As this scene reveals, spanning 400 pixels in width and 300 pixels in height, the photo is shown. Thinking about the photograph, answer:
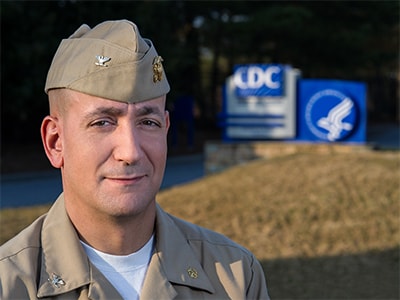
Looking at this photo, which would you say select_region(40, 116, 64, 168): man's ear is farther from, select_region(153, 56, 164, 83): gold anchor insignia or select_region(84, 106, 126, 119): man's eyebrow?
select_region(153, 56, 164, 83): gold anchor insignia

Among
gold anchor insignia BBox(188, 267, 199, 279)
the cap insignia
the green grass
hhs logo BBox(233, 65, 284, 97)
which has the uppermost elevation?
the cap insignia

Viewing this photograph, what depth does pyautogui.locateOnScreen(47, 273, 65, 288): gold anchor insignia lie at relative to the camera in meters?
1.91

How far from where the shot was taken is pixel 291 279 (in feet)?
25.6

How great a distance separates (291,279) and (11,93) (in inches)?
508

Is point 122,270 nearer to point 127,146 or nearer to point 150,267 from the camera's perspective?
point 150,267

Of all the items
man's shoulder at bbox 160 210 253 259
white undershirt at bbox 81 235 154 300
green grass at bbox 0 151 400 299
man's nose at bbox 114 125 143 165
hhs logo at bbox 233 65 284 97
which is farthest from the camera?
hhs logo at bbox 233 65 284 97

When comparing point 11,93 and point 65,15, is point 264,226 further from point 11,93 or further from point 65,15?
point 65,15

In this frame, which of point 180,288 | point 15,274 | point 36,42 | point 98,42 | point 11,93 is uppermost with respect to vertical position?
point 98,42

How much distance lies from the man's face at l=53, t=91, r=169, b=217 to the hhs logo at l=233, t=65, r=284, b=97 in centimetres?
1349

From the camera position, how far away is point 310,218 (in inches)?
364

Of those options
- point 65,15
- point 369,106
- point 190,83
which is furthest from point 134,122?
point 369,106

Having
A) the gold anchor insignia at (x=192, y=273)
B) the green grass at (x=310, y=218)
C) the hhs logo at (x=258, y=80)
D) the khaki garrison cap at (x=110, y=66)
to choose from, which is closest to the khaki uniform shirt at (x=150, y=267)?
the gold anchor insignia at (x=192, y=273)

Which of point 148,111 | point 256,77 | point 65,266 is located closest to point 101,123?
point 148,111

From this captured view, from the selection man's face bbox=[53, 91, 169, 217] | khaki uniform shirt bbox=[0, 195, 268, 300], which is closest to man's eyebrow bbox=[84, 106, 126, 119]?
man's face bbox=[53, 91, 169, 217]
